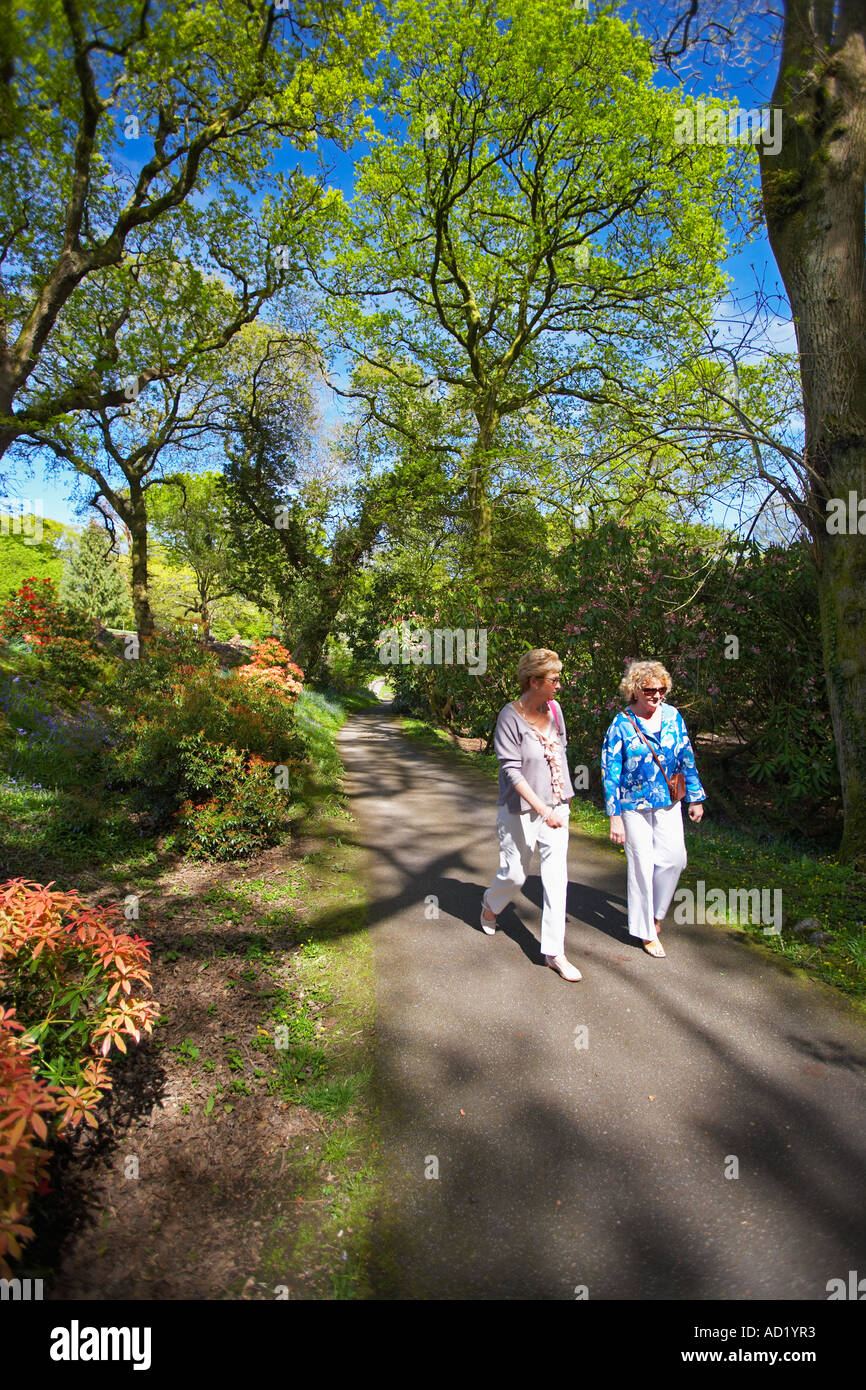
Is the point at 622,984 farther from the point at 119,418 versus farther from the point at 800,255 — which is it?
the point at 119,418

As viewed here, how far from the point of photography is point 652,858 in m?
4.34

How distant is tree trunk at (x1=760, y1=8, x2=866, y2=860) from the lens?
5789mm

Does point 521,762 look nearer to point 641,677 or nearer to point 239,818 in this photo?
point 641,677

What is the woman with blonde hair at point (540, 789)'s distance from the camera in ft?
13.5

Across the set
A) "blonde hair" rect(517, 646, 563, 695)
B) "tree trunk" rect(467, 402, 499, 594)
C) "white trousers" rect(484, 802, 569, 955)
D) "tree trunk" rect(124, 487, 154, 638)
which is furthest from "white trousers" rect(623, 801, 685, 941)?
"tree trunk" rect(124, 487, 154, 638)

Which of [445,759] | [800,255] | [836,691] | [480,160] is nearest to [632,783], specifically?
[836,691]

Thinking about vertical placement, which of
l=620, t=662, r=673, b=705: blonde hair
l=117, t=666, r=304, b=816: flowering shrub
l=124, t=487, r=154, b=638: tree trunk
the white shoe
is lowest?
the white shoe

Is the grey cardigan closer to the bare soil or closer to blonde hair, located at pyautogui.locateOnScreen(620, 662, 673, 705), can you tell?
blonde hair, located at pyautogui.locateOnScreen(620, 662, 673, 705)

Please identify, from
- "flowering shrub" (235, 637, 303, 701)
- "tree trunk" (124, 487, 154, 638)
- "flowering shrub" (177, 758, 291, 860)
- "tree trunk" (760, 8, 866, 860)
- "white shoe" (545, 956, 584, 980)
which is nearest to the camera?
"white shoe" (545, 956, 584, 980)

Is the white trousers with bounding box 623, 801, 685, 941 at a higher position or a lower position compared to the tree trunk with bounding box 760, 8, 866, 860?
lower

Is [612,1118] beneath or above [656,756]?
beneath

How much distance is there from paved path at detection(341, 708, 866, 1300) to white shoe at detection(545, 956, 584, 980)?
2.2 inches

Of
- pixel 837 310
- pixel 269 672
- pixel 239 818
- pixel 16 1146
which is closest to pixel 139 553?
pixel 269 672

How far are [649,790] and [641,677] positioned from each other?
2.48 feet
